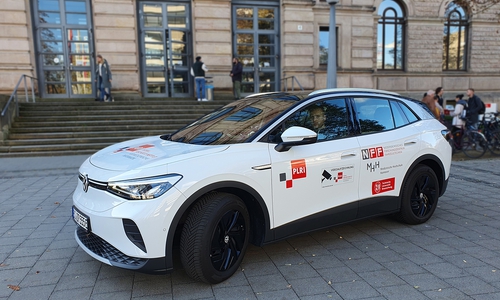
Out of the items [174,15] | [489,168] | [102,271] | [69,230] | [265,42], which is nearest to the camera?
[102,271]

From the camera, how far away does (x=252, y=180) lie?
10.5ft

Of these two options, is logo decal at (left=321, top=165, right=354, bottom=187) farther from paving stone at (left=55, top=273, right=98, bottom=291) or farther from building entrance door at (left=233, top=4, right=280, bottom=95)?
building entrance door at (left=233, top=4, right=280, bottom=95)

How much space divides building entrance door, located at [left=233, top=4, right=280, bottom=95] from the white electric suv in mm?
12900

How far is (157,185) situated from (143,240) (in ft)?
1.43

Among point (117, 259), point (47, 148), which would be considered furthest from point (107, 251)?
point (47, 148)

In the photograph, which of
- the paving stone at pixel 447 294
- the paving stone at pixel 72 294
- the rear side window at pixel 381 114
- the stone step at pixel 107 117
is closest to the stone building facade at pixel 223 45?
the stone step at pixel 107 117

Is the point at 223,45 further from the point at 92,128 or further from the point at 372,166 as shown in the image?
the point at 372,166

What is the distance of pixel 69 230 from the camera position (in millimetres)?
4543

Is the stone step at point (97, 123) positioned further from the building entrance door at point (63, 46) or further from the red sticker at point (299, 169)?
the red sticker at point (299, 169)

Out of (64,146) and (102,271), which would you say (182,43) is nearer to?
(64,146)

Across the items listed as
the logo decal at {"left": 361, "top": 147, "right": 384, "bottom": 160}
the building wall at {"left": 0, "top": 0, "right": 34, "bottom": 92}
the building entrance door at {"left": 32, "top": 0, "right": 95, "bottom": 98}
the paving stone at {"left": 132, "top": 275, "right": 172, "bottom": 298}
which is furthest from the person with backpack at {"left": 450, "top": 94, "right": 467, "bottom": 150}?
the building wall at {"left": 0, "top": 0, "right": 34, "bottom": 92}

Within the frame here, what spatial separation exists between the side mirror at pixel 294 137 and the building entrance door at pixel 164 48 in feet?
44.9

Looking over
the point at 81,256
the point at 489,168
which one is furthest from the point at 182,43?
the point at 81,256

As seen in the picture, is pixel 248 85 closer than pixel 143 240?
No
